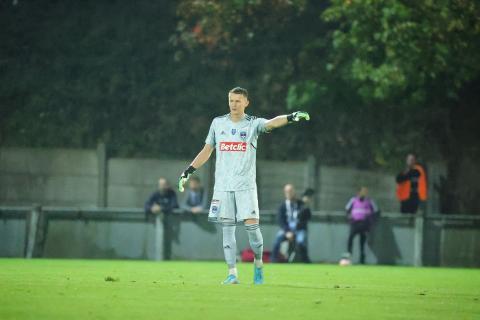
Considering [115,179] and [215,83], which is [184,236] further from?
[215,83]

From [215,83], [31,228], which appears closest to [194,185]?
[31,228]

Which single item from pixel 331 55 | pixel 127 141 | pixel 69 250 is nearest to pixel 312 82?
pixel 331 55

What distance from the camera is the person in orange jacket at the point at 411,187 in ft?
94.5

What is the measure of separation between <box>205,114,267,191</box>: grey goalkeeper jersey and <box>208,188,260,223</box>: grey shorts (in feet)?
0.25

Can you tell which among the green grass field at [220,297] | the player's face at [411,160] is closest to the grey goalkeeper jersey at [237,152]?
the green grass field at [220,297]

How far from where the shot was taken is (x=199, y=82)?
33.7 metres

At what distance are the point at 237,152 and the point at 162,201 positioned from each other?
13.3 m

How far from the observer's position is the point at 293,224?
27938mm

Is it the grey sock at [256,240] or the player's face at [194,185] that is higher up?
the player's face at [194,185]

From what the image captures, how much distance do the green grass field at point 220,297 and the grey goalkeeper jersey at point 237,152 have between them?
1.27 meters

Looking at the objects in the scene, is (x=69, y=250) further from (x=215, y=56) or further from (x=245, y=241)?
(x=215, y=56)

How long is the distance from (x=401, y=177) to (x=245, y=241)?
A: 12.5 feet

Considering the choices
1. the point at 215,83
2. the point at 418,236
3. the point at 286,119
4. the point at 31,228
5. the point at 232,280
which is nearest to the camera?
the point at 286,119

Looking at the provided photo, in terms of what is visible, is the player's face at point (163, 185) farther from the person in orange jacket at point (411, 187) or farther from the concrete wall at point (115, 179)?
the person in orange jacket at point (411, 187)
